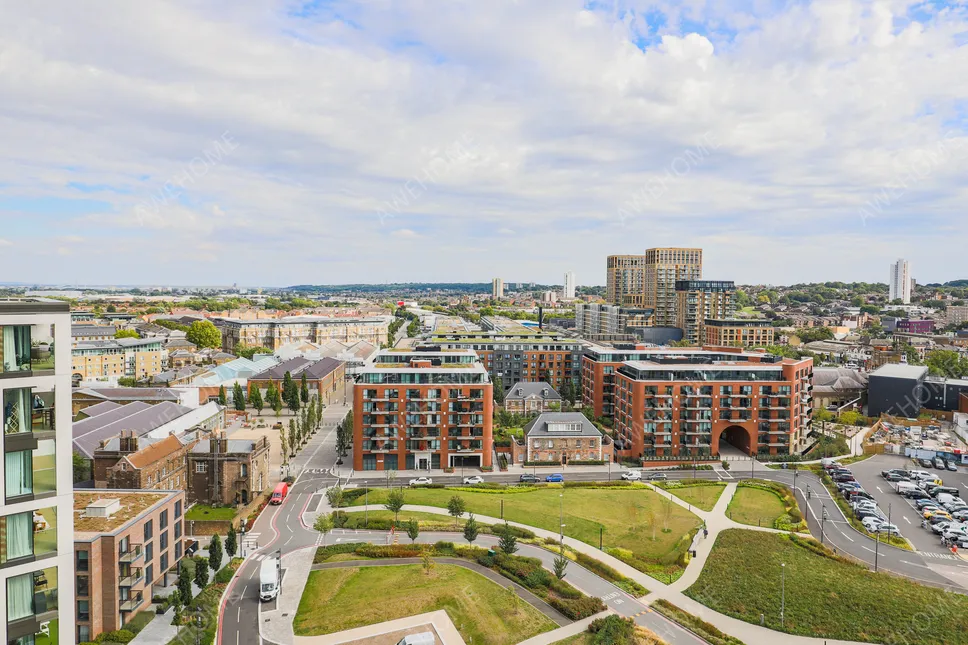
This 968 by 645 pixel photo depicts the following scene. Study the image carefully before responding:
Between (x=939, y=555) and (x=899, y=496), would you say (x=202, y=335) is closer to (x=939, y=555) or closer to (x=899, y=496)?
(x=899, y=496)

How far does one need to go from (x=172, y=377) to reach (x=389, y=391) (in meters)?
65.2

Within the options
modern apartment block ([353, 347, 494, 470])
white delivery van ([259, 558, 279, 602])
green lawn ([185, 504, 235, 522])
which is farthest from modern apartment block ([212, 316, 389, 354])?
white delivery van ([259, 558, 279, 602])

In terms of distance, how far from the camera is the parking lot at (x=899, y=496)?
55.4 meters

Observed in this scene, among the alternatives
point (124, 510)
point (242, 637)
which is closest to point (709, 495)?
point (242, 637)

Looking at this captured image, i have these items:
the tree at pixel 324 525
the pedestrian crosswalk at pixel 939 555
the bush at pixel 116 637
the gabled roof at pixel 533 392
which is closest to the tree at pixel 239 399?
the gabled roof at pixel 533 392

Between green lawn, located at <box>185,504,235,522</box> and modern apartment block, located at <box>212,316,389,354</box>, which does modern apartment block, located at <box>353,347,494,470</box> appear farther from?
modern apartment block, located at <box>212,316,389,354</box>

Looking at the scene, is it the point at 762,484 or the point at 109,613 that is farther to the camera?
the point at 762,484

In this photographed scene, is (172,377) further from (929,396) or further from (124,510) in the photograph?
(929,396)

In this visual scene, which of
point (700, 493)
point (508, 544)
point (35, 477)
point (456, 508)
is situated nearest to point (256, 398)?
point (456, 508)

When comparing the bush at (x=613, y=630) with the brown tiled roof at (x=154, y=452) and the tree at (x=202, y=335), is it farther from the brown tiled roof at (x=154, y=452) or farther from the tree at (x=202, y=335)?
the tree at (x=202, y=335)

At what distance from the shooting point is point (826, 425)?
102 m

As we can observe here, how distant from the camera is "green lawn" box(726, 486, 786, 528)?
195 feet

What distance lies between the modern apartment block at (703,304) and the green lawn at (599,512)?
131 metres

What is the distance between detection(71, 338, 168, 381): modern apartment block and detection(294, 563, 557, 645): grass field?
106 metres
